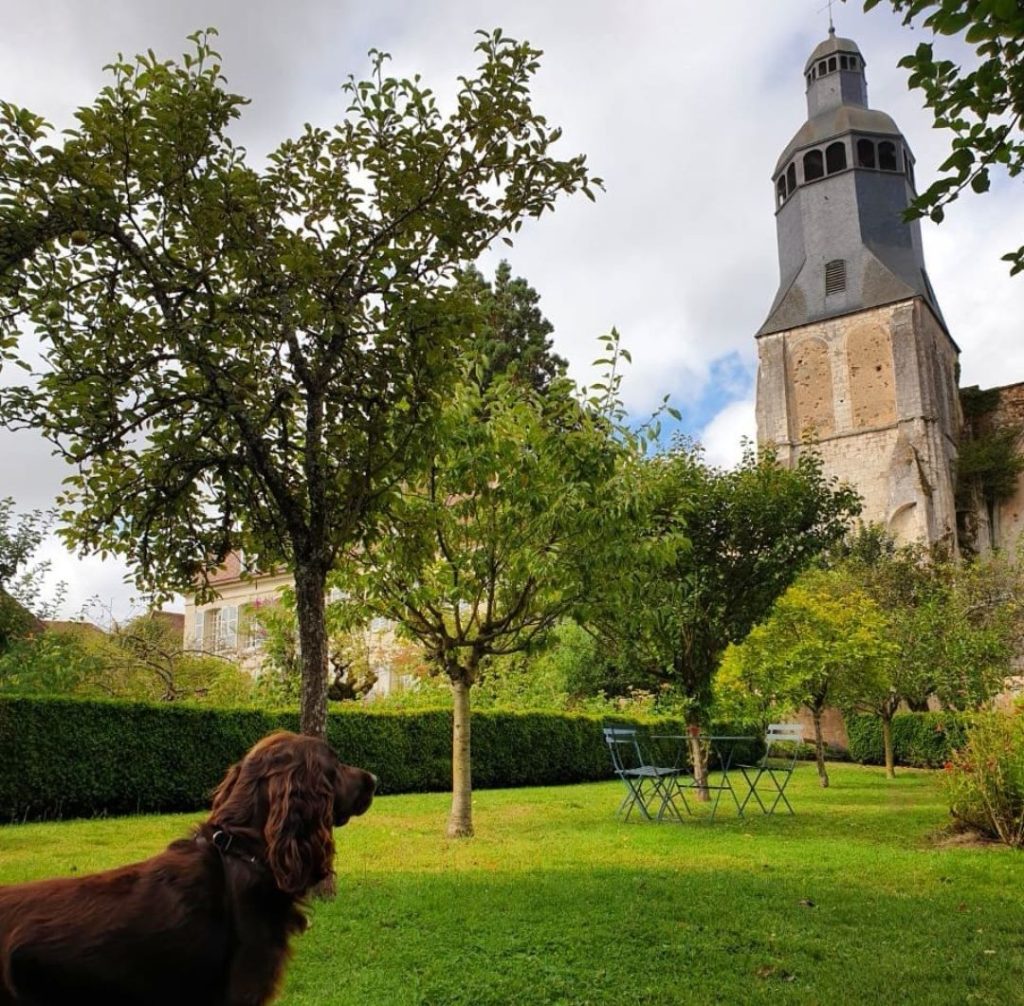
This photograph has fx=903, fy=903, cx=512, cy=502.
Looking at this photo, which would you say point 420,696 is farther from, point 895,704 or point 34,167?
point 34,167

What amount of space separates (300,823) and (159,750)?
37.0ft

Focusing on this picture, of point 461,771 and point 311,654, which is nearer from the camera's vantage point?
point 311,654

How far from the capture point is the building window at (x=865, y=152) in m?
51.3

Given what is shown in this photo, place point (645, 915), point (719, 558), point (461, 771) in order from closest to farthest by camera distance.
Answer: point (645, 915), point (461, 771), point (719, 558)

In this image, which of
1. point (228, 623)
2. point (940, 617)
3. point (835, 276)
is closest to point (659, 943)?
point (940, 617)

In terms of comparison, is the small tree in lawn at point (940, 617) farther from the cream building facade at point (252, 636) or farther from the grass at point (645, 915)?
the cream building facade at point (252, 636)

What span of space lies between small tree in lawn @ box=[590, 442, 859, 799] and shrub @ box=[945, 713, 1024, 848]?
4639 mm

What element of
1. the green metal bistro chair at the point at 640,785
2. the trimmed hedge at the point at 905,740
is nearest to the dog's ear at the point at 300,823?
the green metal bistro chair at the point at 640,785

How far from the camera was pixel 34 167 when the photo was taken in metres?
5.25

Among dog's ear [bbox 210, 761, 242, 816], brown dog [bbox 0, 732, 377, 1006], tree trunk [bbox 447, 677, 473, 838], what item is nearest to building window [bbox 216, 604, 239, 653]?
tree trunk [bbox 447, 677, 473, 838]

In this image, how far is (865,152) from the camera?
51.5 m

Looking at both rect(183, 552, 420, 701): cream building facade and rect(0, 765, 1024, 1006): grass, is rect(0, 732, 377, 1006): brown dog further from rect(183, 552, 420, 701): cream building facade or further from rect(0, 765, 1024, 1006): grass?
rect(183, 552, 420, 701): cream building facade

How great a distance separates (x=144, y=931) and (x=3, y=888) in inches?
17.6

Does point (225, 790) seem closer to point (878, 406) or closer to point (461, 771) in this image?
point (461, 771)
